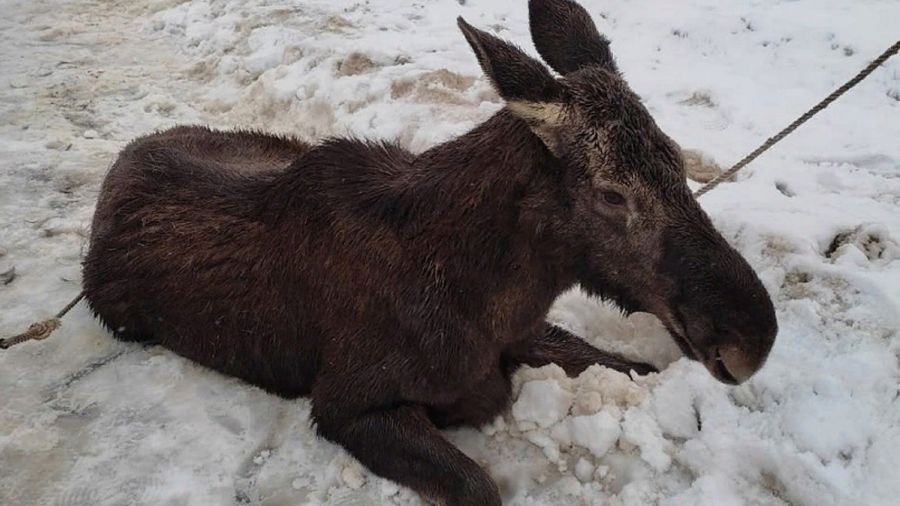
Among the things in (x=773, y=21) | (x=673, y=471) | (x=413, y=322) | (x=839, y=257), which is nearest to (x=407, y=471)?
(x=413, y=322)

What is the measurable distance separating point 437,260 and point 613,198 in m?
0.86

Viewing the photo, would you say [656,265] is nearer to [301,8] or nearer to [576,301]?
[576,301]

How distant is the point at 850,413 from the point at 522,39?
18.6 ft

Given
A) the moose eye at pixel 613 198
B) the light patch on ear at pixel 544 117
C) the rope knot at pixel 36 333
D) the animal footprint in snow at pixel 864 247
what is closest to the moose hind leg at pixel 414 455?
the moose eye at pixel 613 198

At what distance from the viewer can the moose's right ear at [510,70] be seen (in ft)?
8.95

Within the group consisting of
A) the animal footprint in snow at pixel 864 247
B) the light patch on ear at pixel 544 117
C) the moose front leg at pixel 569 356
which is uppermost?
the light patch on ear at pixel 544 117

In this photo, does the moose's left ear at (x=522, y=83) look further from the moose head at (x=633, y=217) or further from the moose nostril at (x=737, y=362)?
the moose nostril at (x=737, y=362)

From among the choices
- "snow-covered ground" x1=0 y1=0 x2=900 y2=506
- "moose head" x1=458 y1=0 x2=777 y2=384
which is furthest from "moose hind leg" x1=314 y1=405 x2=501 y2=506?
"moose head" x1=458 y1=0 x2=777 y2=384

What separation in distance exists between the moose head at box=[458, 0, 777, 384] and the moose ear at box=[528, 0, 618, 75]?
1.20 feet

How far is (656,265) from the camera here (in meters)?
2.90

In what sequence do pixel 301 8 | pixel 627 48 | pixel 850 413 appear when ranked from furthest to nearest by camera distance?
pixel 301 8 → pixel 627 48 → pixel 850 413

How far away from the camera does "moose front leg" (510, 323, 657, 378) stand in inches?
156

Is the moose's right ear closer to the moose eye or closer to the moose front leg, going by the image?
the moose eye

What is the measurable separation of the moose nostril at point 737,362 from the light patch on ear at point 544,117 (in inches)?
40.0
